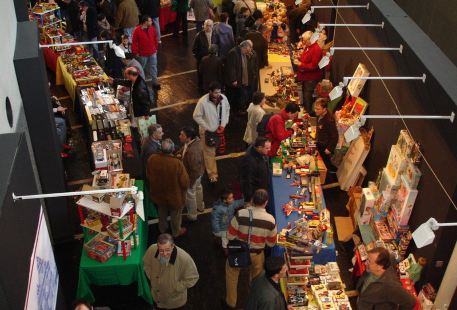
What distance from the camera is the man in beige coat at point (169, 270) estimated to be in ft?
19.0

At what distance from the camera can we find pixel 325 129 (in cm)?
884

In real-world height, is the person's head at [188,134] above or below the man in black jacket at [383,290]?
above

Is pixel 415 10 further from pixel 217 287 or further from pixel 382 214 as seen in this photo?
pixel 217 287

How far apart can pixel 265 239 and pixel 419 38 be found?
3.33 m

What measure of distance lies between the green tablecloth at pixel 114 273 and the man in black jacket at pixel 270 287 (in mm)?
1900

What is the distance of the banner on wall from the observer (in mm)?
3691

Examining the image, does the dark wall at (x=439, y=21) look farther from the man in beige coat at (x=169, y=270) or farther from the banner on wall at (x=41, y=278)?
the banner on wall at (x=41, y=278)

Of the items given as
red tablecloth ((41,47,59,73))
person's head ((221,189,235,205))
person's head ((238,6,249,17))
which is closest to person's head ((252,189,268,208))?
person's head ((221,189,235,205))

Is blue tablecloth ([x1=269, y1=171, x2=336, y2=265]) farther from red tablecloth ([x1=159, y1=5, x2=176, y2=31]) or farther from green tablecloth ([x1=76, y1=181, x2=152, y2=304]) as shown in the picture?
red tablecloth ([x1=159, y1=5, x2=176, y2=31])

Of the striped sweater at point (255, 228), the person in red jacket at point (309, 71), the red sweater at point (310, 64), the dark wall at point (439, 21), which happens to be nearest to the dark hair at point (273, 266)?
the striped sweater at point (255, 228)

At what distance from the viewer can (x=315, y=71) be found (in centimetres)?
1084

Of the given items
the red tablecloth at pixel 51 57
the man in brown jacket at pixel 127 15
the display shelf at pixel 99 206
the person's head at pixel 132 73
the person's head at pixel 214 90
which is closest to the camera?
the display shelf at pixel 99 206

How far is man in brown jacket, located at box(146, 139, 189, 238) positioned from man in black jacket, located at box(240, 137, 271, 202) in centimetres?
85

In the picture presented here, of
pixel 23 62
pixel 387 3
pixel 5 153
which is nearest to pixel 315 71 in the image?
pixel 387 3
